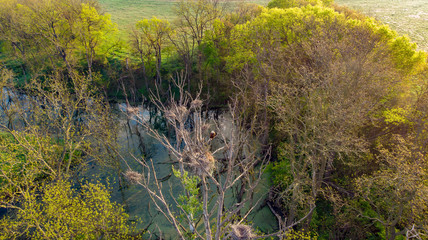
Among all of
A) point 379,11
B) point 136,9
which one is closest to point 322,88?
point 379,11

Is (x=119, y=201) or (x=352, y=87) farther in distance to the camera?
(x=119, y=201)

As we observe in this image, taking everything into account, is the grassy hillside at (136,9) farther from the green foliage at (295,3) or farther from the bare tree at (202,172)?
the bare tree at (202,172)

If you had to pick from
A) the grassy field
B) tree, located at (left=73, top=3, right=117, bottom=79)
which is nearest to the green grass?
the grassy field

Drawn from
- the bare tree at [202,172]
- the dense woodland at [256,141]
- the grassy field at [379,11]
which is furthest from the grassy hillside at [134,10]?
the bare tree at [202,172]

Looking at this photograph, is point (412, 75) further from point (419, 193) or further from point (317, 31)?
point (419, 193)

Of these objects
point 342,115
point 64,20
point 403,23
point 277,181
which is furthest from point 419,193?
point 403,23

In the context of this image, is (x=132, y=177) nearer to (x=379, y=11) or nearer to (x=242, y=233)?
(x=242, y=233)

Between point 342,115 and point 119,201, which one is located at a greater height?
point 342,115
